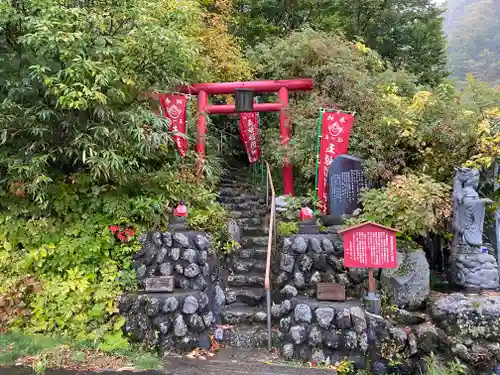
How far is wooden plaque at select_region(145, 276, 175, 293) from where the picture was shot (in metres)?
6.10

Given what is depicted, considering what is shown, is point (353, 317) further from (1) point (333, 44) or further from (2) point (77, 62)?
(1) point (333, 44)

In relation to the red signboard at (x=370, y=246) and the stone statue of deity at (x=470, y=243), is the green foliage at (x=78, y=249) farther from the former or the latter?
the stone statue of deity at (x=470, y=243)

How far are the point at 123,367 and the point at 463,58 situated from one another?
38.6 metres

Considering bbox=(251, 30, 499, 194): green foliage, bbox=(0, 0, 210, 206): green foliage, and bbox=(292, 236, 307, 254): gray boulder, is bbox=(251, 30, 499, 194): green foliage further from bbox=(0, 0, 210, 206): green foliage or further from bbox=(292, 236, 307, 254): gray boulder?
bbox=(0, 0, 210, 206): green foliage

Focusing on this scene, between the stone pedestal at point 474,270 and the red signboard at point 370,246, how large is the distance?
4.39 feet

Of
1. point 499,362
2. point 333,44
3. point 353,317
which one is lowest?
point 499,362

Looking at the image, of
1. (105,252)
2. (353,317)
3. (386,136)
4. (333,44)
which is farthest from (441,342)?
(333,44)

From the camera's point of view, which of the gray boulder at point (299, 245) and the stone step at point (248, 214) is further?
the stone step at point (248, 214)

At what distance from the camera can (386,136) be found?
8031mm

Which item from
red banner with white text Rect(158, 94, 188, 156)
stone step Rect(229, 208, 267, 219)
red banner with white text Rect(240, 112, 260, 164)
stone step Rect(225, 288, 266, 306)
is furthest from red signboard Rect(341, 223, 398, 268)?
red banner with white text Rect(240, 112, 260, 164)

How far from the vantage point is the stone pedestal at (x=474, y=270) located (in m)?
5.98

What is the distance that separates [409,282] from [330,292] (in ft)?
3.98

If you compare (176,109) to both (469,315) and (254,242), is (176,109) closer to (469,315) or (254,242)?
(254,242)

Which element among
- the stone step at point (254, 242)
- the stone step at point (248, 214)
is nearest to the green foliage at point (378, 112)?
the stone step at point (248, 214)
